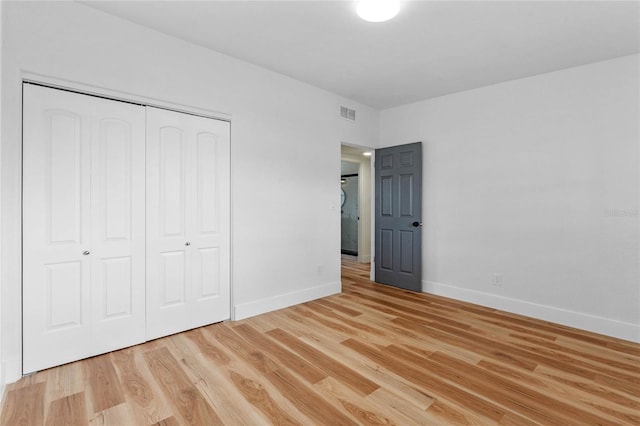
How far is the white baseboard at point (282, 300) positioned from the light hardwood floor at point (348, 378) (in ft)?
0.47

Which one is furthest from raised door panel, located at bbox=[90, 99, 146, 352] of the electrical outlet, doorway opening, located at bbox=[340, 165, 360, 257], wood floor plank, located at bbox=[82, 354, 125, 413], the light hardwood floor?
doorway opening, located at bbox=[340, 165, 360, 257]

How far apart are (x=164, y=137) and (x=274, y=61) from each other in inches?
56.7

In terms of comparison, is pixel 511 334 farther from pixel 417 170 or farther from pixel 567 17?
pixel 567 17

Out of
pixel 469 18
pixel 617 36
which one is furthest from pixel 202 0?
pixel 617 36

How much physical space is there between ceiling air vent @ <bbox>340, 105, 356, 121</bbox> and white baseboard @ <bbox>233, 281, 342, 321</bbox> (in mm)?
2425

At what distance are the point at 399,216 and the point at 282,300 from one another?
7.19 ft

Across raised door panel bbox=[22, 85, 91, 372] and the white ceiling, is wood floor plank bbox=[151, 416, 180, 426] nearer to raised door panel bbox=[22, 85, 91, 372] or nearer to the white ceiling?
raised door panel bbox=[22, 85, 91, 372]

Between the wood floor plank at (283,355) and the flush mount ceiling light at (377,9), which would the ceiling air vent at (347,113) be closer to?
the flush mount ceiling light at (377,9)

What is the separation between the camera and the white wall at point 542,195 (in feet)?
10.2

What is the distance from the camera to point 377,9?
2.34 metres

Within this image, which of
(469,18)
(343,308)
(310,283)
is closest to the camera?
(469,18)

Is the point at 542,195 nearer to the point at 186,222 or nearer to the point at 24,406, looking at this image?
the point at 186,222

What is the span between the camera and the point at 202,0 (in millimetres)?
2357

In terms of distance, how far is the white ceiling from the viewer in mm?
2420
